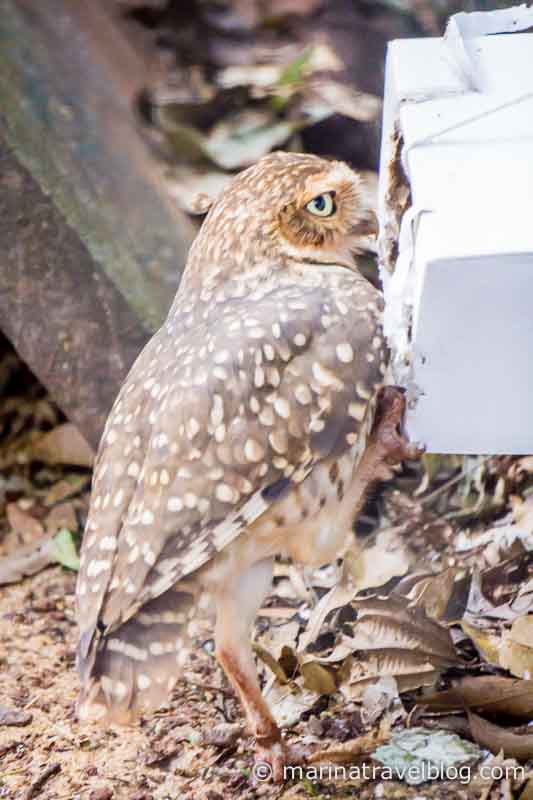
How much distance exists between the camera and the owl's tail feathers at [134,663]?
210 cm

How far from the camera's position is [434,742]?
2.41 metres

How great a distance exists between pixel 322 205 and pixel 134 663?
88cm

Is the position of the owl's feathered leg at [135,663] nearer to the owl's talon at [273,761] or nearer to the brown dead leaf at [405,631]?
the owl's talon at [273,761]

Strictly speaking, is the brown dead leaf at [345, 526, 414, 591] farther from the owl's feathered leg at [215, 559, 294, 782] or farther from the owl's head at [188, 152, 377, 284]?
the owl's head at [188, 152, 377, 284]

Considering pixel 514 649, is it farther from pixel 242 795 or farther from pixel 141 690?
pixel 141 690

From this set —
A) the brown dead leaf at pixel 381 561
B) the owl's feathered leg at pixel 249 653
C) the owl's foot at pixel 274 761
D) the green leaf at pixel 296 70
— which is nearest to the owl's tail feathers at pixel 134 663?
the owl's feathered leg at pixel 249 653

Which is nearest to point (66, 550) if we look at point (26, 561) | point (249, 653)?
point (26, 561)

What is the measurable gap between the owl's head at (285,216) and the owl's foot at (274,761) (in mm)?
873

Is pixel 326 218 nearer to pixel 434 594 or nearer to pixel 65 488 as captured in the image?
pixel 434 594

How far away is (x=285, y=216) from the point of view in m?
2.29

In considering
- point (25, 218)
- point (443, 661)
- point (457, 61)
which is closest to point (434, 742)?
point (443, 661)

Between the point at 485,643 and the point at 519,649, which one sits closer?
the point at 519,649

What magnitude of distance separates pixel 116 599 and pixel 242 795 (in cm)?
50

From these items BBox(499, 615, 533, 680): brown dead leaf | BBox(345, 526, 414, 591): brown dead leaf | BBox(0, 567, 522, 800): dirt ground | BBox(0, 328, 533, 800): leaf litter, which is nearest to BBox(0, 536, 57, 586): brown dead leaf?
BBox(0, 328, 533, 800): leaf litter
